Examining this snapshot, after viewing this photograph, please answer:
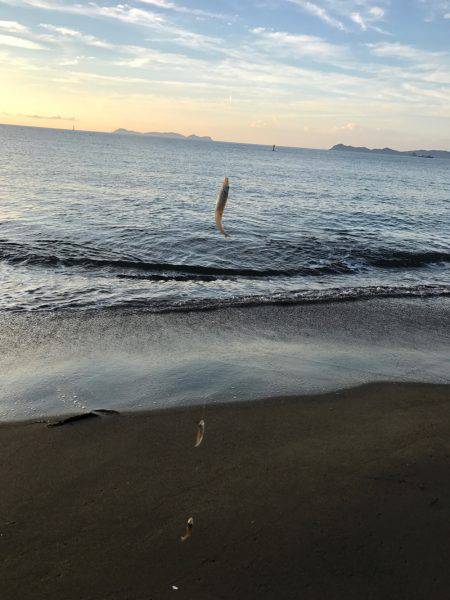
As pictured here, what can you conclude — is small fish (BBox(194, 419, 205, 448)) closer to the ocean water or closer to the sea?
the sea

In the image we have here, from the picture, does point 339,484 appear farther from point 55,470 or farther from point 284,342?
point 284,342

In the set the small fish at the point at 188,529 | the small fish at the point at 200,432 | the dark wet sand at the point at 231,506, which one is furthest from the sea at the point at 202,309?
the small fish at the point at 188,529

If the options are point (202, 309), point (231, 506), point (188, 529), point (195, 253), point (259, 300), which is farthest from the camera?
point (195, 253)

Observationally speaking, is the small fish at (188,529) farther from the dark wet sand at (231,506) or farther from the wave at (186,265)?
the wave at (186,265)

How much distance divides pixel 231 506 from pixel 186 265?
11.4 m

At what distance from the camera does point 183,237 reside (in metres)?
20.0

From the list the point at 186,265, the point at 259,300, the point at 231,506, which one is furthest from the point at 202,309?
the point at 231,506

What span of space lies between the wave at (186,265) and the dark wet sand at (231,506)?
331 inches

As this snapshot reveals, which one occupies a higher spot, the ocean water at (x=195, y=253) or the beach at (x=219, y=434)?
the ocean water at (x=195, y=253)

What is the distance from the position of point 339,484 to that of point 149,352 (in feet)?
15.0

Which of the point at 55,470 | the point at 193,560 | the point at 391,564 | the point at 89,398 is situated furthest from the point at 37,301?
the point at 391,564

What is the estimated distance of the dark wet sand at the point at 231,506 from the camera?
13.1 feet

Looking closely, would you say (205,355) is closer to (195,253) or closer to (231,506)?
(231,506)

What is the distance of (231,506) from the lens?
15.8 feet
